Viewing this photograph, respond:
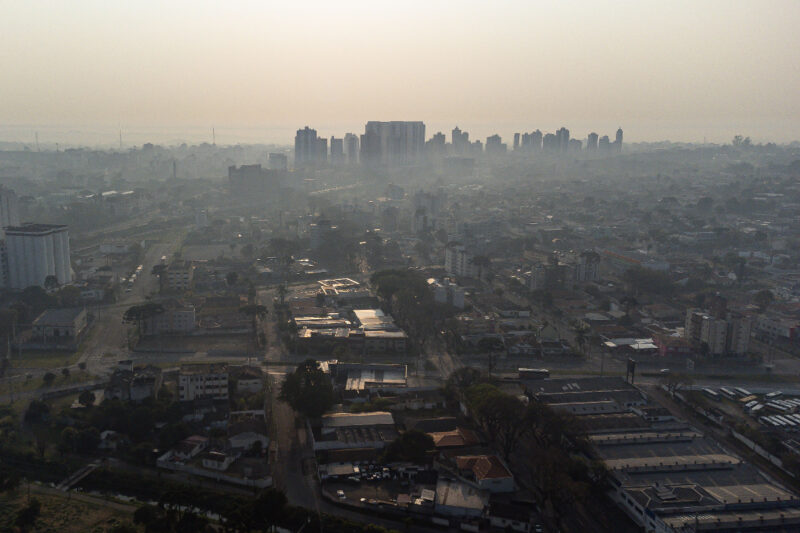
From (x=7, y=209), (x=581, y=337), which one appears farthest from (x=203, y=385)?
(x=7, y=209)

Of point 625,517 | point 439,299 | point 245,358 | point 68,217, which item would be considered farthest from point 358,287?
point 68,217

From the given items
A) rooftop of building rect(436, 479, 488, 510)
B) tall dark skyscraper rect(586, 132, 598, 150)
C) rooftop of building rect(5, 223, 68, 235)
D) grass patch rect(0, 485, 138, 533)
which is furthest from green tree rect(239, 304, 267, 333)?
tall dark skyscraper rect(586, 132, 598, 150)

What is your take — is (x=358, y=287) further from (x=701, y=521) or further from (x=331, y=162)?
(x=331, y=162)

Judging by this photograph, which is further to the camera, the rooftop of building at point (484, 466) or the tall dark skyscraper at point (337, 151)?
the tall dark skyscraper at point (337, 151)

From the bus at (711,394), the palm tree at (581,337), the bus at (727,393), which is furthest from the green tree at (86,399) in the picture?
the bus at (727,393)

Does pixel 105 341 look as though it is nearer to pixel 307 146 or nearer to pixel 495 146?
pixel 307 146

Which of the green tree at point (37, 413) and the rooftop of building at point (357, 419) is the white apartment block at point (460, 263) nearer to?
the rooftop of building at point (357, 419)
